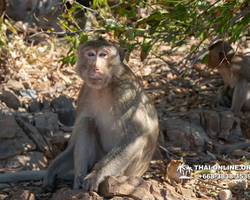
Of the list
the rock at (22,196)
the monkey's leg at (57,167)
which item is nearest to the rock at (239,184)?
the monkey's leg at (57,167)

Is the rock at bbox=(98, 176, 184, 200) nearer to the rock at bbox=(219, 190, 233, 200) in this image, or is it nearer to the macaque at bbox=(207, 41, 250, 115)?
the rock at bbox=(219, 190, 233, 200)

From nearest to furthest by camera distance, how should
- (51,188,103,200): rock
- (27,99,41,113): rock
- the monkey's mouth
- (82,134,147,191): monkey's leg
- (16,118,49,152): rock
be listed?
(51,188,103,200): rock → (82,134,147,191): monkey's leg → the monkey's mouth → (16,118,49,152): rock → (27,99,41,113): rock

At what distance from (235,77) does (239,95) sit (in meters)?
0.45

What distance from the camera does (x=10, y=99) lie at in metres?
6.84

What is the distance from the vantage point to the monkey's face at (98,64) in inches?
180

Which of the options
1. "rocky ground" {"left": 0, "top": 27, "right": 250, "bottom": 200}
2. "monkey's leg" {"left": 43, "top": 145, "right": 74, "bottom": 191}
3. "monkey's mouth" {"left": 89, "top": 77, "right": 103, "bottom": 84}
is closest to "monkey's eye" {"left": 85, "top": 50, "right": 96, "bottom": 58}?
"monkey's mouth" {"left": 89, "top": 77, "right": 103, "bottom": 84}

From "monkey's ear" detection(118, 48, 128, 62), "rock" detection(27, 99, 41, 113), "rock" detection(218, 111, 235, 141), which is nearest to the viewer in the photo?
"monkey's ear" detection(118, 48, 128, 62)

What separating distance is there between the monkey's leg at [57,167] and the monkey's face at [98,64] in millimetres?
1014

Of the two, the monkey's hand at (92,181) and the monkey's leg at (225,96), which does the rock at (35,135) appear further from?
the monkey's leg at (225,96)

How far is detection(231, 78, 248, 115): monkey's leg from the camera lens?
8.14 meters

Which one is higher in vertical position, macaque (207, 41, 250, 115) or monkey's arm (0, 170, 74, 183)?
macaque (207, 41, 250, 115)

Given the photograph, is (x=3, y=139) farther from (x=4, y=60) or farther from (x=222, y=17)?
(x=222, y=17)

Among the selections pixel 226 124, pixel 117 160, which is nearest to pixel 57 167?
pixel 117 160

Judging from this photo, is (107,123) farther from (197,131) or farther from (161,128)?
(197,131)
